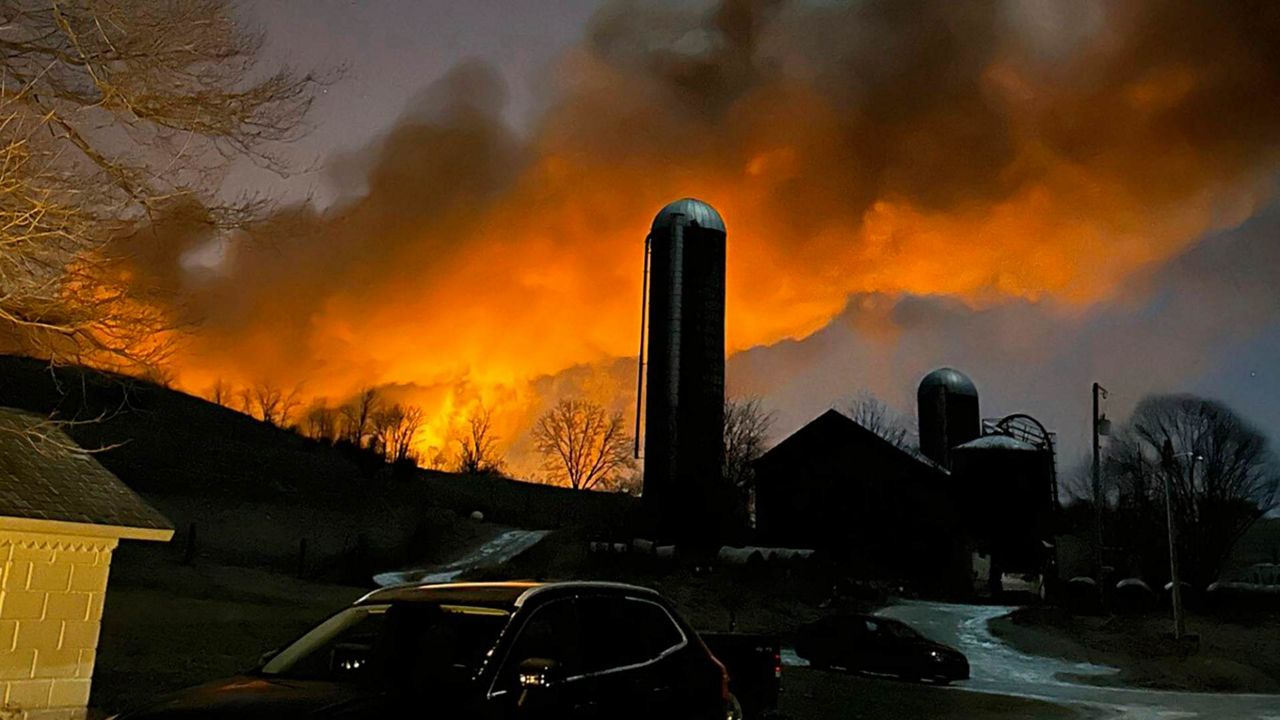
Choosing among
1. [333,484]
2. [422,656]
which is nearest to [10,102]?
[422,656]

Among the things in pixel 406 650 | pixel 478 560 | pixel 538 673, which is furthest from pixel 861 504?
pixel 538 673

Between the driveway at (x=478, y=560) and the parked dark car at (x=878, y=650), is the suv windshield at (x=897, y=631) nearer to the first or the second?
the parked dark car at (x=878, y=650)

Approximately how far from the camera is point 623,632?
231 inches

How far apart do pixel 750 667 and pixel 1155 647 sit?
22.6m

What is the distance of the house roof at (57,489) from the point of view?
10.4m

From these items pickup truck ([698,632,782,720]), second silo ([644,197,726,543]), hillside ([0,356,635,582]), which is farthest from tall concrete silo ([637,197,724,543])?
pickup truck ([698,632,782,720])

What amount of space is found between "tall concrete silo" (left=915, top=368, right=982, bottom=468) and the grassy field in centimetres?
1845

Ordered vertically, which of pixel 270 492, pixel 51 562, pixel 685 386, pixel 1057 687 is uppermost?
pixel 685 386

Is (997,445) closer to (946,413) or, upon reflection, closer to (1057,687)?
(946,413)

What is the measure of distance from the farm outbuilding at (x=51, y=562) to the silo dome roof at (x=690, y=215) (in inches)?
1167

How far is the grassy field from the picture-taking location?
24.3 meters

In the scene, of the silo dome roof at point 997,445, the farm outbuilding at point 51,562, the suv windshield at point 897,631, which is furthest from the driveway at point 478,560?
the farm outbuilding at point 51,562

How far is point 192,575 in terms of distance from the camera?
102ft

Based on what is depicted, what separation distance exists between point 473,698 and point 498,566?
36.0m
